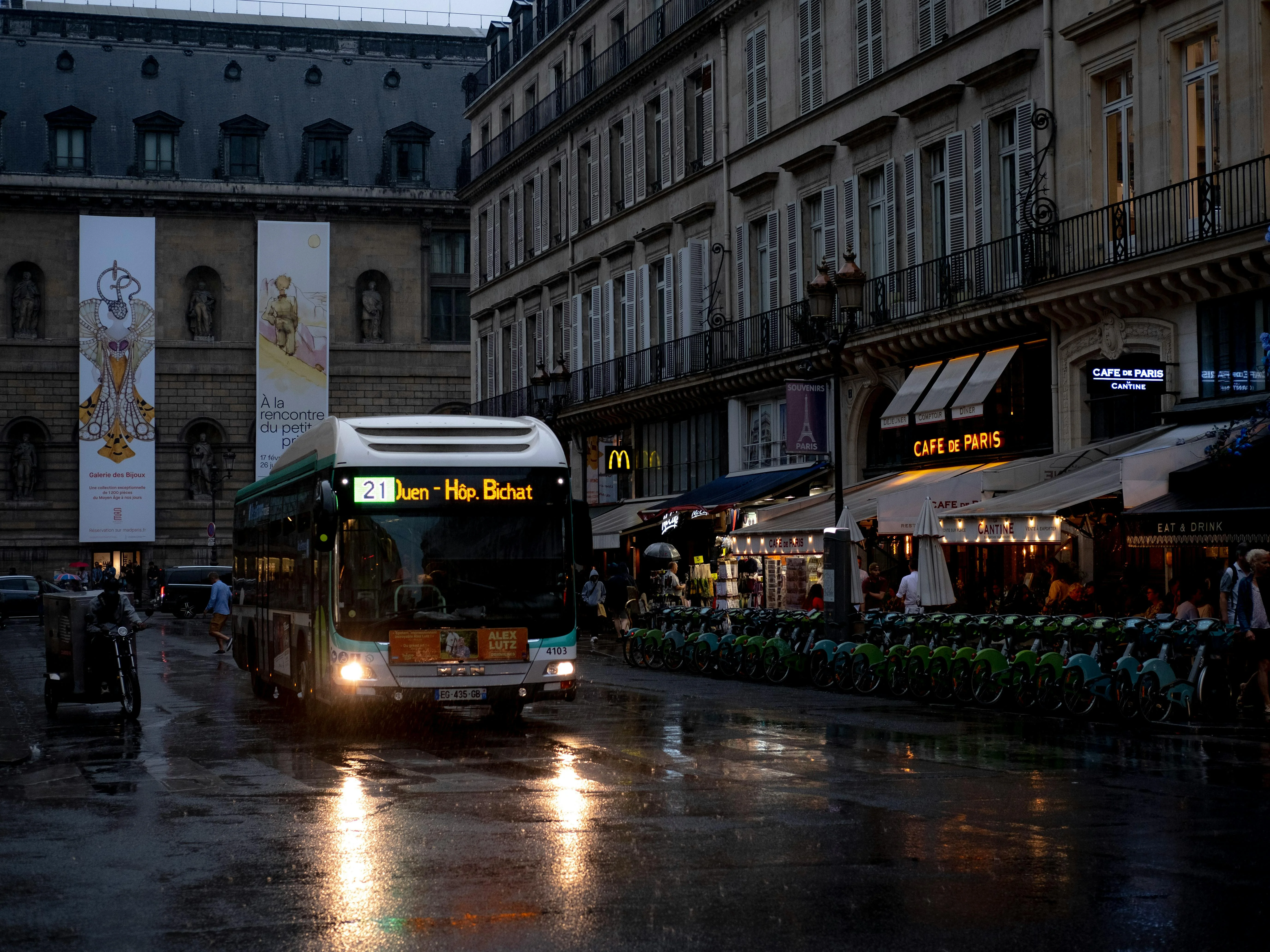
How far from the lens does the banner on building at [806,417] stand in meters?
31.5

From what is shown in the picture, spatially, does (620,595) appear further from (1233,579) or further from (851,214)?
(1233,579)

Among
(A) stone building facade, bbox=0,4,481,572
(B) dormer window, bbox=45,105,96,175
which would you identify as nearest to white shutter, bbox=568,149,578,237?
(A) stone building facade, bbox=0,4,481,572

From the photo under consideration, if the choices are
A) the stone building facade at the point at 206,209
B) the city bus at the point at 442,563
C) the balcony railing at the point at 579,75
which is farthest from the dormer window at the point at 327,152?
the city bus at the point at 442,563

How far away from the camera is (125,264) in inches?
2685

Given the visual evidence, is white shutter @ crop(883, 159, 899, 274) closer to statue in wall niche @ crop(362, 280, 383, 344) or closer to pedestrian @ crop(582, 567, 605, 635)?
pedestrian @ crop(582, 567, 605, 635)

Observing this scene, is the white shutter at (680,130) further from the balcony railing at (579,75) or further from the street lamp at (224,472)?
the street lamp at (224,472)

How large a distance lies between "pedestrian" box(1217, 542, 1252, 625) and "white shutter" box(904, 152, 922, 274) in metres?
11.2

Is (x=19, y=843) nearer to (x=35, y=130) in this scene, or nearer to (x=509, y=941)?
(x=509, y=941)

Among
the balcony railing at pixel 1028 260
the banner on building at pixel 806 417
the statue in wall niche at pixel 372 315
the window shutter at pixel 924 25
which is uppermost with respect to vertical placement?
the statue in wall niche at pixel 372 315

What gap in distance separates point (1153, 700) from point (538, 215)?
35.2 meters

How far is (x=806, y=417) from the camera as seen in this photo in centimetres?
3162

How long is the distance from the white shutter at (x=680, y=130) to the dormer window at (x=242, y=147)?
3560 centimetres

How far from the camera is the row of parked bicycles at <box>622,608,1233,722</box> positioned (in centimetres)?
1738

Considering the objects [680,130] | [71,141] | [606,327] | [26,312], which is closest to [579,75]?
[680,130]
